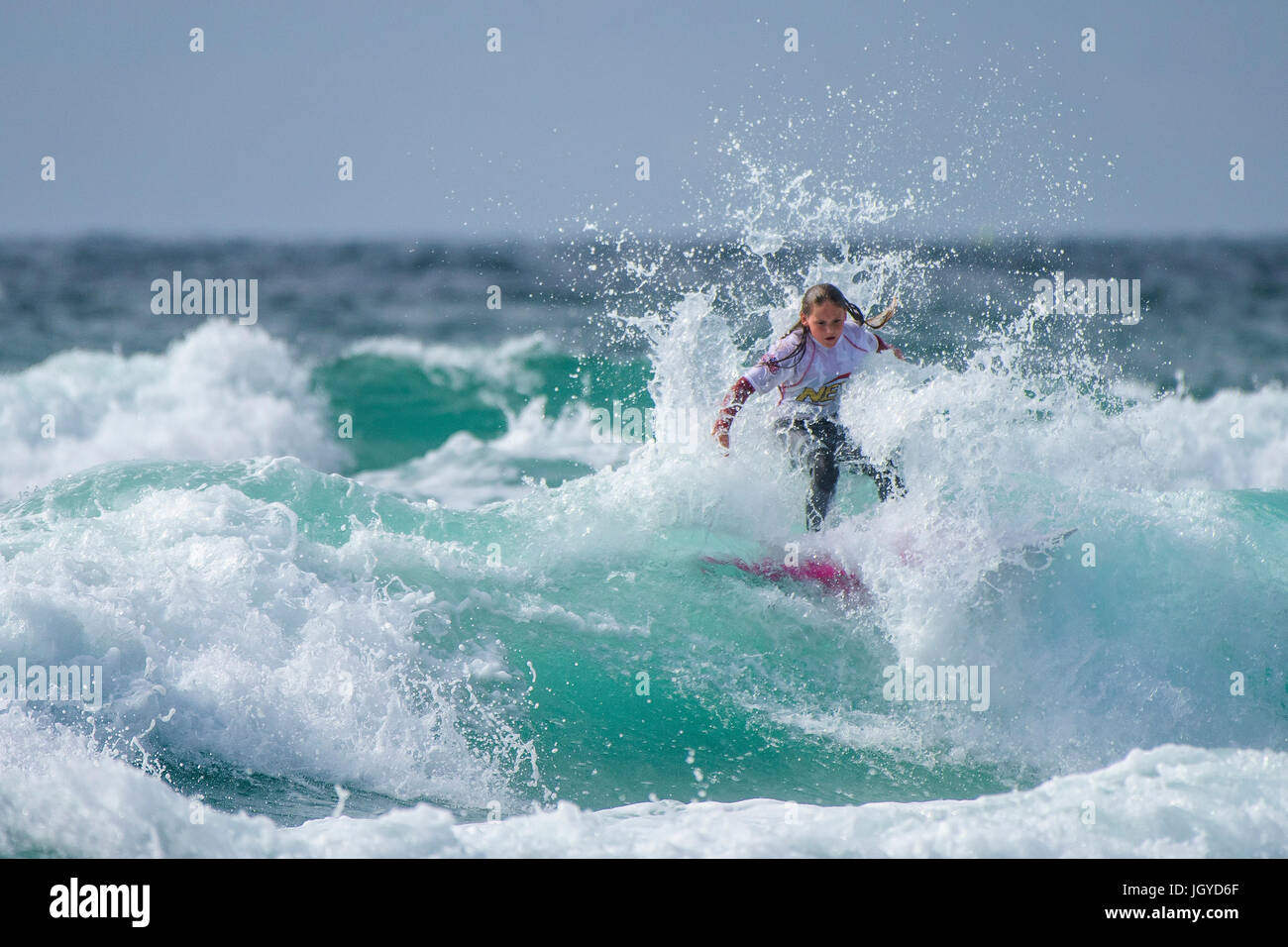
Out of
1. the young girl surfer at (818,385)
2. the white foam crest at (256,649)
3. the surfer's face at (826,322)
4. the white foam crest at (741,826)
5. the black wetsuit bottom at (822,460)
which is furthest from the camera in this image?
the black wetsuit bottom at (822,460)

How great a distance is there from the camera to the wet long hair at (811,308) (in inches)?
266

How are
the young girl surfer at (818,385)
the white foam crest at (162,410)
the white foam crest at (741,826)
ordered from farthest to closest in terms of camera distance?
1. the white foam crest at (162,410)
2. the young girl surfer at (818,385)
3. the white foam crest at (741,826)

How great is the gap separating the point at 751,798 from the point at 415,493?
1047 centimetres

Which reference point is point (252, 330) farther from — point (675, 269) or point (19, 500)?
point (19, 500)

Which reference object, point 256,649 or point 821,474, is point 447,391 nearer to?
point 821,474

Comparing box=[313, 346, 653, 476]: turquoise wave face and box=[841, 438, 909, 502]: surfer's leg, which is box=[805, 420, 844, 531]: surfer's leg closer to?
box=[841, 438, 909, 502]: surfer's leg

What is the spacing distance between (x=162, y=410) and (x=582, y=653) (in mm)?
12891

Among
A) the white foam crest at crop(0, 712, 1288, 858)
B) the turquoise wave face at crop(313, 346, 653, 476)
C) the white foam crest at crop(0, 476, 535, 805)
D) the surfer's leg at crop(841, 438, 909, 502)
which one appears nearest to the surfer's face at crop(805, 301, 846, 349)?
the surfer's leg at crop(841, 438, 909, 502)

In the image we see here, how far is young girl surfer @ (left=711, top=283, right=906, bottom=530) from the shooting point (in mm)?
6852

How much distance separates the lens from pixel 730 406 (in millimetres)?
6930

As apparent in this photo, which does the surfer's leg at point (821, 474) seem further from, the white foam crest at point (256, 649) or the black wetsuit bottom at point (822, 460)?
the white foam crest at point (256, 649)

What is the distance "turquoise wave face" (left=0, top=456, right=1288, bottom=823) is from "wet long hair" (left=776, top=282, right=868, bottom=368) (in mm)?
1092

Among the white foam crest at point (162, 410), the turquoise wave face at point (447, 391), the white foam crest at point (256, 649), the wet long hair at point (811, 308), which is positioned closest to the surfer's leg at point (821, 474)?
the wet long hair at point (811, 308)
